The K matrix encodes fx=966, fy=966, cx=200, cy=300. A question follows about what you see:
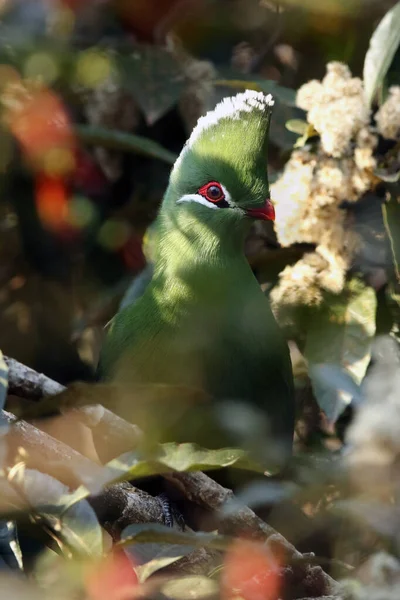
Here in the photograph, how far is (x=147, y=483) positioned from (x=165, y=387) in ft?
4.01

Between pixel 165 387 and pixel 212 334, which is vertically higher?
pixel 165 387

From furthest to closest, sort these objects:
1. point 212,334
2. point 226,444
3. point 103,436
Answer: point 212,334 < point 226,444 < point 103,436

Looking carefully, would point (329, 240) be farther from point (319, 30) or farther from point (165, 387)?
point (165, 387)

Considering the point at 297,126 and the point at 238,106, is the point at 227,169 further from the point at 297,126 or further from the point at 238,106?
the point at 297,126

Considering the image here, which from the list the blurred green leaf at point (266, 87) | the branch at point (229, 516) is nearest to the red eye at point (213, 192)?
the blurred green leaf at point (266, 87)

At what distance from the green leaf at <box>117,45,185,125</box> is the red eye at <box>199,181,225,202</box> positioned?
45 cm

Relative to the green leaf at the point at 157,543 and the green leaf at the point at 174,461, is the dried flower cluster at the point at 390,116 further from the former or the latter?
the green leaf at the point at 157,543

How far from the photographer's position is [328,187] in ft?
8.74

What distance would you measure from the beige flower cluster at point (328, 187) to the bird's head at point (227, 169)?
0.30ft

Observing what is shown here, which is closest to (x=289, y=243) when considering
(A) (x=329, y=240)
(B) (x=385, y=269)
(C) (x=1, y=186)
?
(A) (x=329, y=240)

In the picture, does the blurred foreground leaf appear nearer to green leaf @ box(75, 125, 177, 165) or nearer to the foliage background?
the foliage background

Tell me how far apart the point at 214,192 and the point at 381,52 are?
602 mm

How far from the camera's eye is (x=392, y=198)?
8.89 ft

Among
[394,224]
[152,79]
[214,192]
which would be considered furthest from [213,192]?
[152,79]
